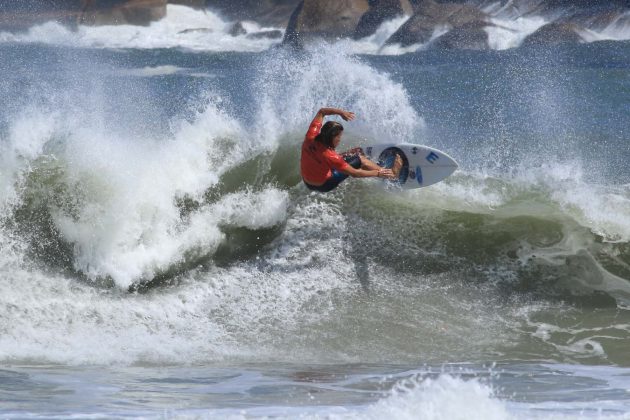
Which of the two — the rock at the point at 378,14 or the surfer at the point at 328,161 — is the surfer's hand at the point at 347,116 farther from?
the rock at the point at 378,14

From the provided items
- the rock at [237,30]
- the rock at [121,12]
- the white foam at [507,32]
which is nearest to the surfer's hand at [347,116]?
the white foam at [507,32]

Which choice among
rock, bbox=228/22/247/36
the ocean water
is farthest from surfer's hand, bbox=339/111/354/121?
rock, bbox=228/22/247/36

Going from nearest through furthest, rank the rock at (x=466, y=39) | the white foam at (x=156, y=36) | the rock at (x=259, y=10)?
the rock at (x=466, y=39), the white foam at (x=156, y=36), the rock at (x=259, y=10)

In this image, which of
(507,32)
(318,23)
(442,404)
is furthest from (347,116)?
(318,23)

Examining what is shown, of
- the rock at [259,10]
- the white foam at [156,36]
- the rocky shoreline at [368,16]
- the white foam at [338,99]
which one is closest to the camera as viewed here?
the white foam at [338,99]

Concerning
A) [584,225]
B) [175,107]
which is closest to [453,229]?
[584,225]

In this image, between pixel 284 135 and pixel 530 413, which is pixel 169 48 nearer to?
pixel 284 135

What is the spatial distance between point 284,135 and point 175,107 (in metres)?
10.3

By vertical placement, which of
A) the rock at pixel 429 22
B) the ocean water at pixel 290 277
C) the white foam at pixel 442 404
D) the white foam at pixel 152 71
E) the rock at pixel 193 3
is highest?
the rock at pixel 193 3

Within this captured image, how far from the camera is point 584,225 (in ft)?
30.3

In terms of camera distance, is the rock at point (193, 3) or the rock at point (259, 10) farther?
the rock at point (193, 3)

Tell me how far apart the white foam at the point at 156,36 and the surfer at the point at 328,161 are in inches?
1526

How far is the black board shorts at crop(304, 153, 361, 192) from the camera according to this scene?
857 centimetres

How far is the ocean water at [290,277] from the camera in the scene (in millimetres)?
5995
